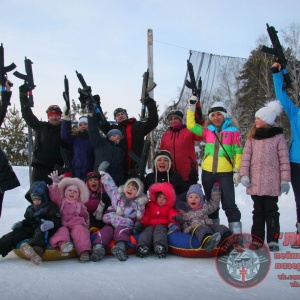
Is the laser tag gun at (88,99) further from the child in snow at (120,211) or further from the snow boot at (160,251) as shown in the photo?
the snow boot at (160,251)

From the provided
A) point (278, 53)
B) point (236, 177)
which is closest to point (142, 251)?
point (236, 177)

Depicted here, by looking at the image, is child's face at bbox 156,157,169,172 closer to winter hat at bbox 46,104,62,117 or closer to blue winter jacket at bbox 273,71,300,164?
blue winter jacket at bbox 273,71,300,164

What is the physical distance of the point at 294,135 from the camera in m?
3.95

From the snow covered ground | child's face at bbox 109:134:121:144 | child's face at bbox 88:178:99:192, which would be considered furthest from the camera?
child's face at bbox 109:134:121:144

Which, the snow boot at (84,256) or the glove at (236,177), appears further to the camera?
the glove at (236,177)

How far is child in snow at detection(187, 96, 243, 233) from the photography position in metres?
3.97

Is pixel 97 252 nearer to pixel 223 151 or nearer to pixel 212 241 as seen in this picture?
Result: pixel 212 241

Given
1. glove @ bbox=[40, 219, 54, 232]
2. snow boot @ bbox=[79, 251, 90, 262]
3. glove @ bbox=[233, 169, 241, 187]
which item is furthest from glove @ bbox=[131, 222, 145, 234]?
glove @ bbox=[233, 169, 241, 187]

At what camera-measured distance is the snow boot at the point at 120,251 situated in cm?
338

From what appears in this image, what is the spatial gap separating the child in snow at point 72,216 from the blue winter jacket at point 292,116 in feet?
8.10

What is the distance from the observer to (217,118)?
4160 millimetres

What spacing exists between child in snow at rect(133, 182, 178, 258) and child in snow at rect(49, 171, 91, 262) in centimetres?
57

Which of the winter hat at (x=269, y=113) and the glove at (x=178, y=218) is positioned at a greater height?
the winter hat at (x=269, y=113)

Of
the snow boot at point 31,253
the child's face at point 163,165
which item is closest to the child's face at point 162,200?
the child's face at point 163,165
